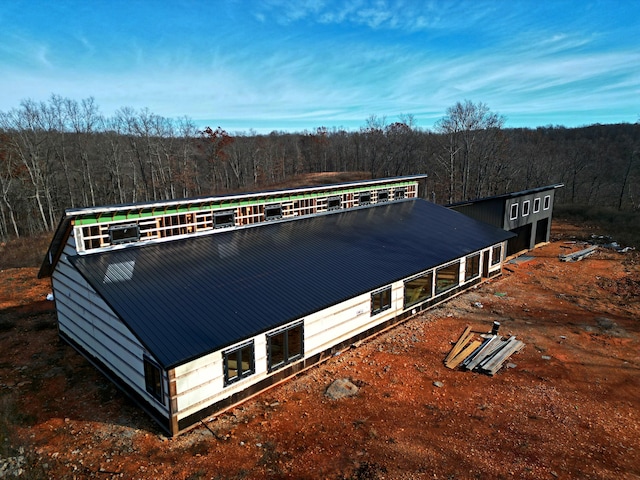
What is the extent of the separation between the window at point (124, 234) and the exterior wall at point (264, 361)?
6.84 m

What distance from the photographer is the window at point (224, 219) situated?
17.5 m

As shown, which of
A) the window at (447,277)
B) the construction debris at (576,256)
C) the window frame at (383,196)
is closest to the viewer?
the window at (447,277)

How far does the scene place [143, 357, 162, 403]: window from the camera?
34.7 feet

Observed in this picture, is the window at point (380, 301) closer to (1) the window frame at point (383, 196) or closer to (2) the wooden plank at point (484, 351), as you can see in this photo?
(2) the wooden plank at point (484, 351)

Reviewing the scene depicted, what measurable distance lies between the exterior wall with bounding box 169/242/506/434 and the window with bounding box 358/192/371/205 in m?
8.23

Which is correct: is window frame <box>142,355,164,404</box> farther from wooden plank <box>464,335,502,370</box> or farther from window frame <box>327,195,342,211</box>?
window frame <box>327,195,342,211</box>

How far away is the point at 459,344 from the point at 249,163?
79132mm

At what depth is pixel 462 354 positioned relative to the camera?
1518cm

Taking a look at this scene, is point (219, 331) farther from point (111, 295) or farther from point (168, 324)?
point (111, 295)

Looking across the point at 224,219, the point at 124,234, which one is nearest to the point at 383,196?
the point at 224,219

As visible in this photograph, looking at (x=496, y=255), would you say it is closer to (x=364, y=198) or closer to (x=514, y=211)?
(x=514, y=211)

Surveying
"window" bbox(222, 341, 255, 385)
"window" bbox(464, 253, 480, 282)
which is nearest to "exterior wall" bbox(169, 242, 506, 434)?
"window" bbox(222, 341, 255, 385)

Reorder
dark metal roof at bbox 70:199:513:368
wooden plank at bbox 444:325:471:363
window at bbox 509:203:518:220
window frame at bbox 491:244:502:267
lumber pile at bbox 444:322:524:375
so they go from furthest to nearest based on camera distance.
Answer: window at bbox 509:203:518:220 → window frame at bbox 491:244:502:267 → wooden plank at bbox 444:325:471:363 → lumber pile at bbox 444:322:524:375 → dark metal roof at bbox 70:199:513:368

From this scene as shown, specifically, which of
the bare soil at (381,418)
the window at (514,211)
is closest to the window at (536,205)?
the window at (514,211)
